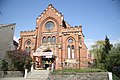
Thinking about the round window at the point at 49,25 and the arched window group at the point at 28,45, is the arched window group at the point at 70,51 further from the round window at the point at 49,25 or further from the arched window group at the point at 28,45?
the arched window group at the point at 28,45

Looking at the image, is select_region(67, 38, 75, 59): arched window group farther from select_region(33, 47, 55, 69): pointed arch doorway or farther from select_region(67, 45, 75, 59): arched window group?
select_region(33, 47, 55, 69): pointed arch doorway

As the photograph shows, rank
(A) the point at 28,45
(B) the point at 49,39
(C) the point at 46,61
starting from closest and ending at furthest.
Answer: (C) the point at 46,61
(B) the point at 49,39
(A) the point at 28,45

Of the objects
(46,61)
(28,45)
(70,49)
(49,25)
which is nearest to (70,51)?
(70,49)

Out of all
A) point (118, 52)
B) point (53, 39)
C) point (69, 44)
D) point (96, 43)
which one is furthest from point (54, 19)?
point (96, 43)

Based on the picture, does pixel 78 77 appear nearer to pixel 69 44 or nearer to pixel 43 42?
pixel 69 44

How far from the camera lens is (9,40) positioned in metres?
34.8

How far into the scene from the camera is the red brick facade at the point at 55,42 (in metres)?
31.1

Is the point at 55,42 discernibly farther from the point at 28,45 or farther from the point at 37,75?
the point at 37,75

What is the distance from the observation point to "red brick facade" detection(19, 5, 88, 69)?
3114 cm

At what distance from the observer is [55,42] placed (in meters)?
33.7

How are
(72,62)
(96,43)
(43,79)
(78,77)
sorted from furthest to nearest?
(96,43) < (72,62) < (43,79) < (78,77)

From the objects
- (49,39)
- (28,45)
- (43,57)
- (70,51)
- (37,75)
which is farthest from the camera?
(28,45)

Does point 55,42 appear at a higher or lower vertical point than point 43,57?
higher

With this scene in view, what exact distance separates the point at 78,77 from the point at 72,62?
10.9 meters
